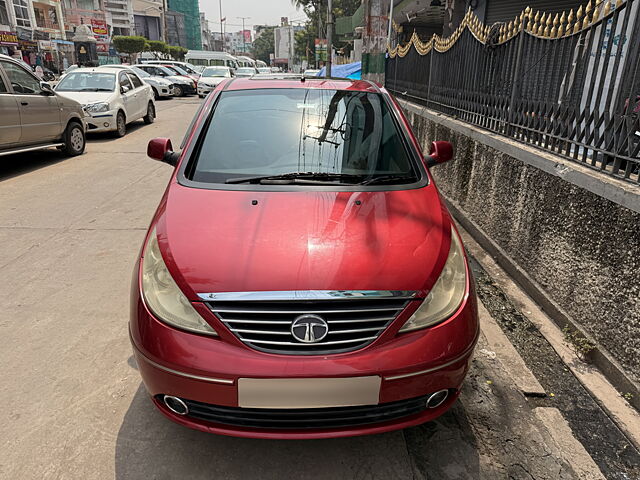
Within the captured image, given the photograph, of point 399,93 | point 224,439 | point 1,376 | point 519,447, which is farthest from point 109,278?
point 399,93

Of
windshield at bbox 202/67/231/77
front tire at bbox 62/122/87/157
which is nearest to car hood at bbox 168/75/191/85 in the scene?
windshield at bbox 202/67/231/77

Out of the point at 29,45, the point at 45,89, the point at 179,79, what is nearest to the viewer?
the point at 45,89

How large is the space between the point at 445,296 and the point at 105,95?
35.2 ft

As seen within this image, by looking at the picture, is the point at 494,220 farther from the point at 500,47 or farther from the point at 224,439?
the point at 224,439

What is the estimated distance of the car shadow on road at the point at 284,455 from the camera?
6.91ft

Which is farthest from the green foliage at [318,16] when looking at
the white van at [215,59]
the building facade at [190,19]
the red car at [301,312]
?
the red car at [301,312]

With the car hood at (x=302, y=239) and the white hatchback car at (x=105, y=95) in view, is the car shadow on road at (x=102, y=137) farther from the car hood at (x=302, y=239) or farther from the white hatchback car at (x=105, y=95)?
the car hood at (x=302, y=239)

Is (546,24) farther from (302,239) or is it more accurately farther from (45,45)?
(45,45)

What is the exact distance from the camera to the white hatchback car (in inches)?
411

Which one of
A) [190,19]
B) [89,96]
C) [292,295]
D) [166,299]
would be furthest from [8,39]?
[190,19]

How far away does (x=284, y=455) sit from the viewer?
2.20m

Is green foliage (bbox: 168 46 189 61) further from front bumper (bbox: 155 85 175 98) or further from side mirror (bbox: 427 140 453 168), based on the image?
side mirror (bbox: 427 140 453 168)

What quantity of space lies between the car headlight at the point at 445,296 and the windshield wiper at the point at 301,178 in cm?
79

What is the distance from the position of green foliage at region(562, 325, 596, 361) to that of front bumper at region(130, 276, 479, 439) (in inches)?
54.0
